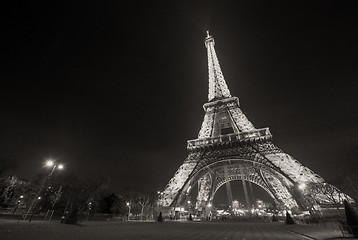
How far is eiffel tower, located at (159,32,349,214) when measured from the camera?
28.1m

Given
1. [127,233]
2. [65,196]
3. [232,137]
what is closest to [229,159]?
[232,137]

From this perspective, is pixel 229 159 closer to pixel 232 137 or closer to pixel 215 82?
pixel 232 137

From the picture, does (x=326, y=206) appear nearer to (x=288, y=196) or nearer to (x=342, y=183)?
(x=342, y=183)

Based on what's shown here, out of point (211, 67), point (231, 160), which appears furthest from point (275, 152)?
point (211, 67)

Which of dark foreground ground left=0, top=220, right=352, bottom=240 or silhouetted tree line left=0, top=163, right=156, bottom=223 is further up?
silhouetted tree line left=0, top=163, right=156, bottom=223

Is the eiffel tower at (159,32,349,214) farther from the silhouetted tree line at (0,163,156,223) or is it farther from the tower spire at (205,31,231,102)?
the silhouetted tree line at (0,163,156,223)

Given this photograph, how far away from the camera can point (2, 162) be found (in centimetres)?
3447

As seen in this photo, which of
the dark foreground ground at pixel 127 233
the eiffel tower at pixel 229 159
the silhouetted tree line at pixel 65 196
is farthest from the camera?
the silhouetted tree line at pixel 65 196

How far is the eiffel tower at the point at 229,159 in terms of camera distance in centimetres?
2806

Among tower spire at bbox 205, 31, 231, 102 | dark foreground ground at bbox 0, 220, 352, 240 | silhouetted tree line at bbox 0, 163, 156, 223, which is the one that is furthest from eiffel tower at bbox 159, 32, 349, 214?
dark foreground ground at bbox 0, 220, 352, 240

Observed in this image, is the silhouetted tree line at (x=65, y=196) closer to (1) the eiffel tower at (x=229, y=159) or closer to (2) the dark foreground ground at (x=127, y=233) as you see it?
(1) the eiffel tower at (x=229, y=159)

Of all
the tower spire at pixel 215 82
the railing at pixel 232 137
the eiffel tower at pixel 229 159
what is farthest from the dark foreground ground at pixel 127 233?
the tower spire at pixel 215 82

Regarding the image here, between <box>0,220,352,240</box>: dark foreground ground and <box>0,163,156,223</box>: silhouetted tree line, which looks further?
<box>0,163,156,223</box>: silhouetted tree line

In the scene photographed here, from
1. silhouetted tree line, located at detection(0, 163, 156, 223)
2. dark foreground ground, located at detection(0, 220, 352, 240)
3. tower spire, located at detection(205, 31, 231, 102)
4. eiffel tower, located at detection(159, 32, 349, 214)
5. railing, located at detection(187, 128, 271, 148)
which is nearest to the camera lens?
dark foreground ground, located at detection(0, 220, 352, 240)
